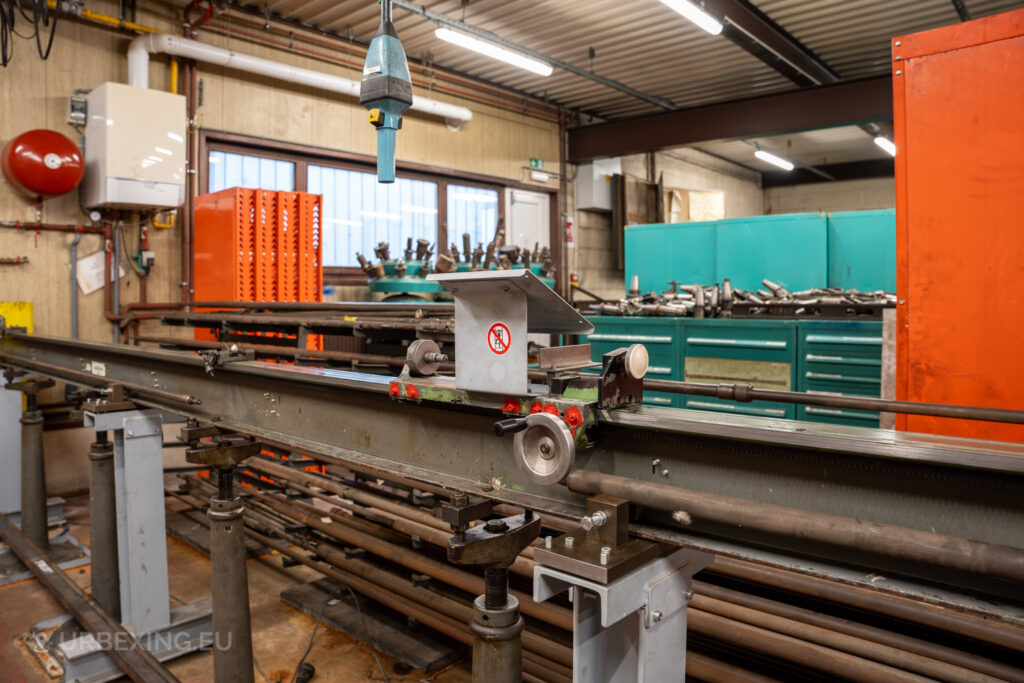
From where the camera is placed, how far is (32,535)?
2.74 metres

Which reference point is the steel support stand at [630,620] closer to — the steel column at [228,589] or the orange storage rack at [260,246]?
the steel column at [228,589]

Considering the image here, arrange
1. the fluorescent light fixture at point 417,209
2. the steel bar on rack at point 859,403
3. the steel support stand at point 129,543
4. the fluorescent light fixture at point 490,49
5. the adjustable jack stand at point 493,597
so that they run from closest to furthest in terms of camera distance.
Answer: the adjustable jack stand at point 493,597
the steel bar on rack at point 859,403
the steel support stand at point 129,543
the fluorescent light fixture at point 490,49
the fluorescent light fixture at point 417,209

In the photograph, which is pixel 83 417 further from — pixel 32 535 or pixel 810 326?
pixel 810 326

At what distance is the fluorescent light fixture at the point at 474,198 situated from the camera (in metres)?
6.04

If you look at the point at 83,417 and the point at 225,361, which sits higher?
the point at 225,361

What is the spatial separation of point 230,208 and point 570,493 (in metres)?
3.08

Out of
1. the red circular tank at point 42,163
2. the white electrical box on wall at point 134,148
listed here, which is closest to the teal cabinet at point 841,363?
the white electrical box on wall at point 134,148

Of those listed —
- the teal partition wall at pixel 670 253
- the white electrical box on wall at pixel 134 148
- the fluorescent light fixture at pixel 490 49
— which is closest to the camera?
the white electrical box on wall at pixel 134 148

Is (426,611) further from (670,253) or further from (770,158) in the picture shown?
(770,158)

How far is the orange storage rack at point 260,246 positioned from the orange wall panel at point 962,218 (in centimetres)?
274

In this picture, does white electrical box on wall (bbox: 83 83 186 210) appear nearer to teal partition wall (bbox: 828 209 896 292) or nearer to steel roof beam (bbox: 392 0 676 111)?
steel roof beam (bbox: 392 0 676 111)

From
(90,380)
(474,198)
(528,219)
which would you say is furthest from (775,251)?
(90,380)

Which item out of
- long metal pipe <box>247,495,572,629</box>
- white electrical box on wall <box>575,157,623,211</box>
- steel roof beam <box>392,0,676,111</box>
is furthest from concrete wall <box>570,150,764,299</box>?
long metal pipe <box>247,495,572,629</box>

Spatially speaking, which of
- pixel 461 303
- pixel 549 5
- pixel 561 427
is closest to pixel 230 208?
pixel 549 5
